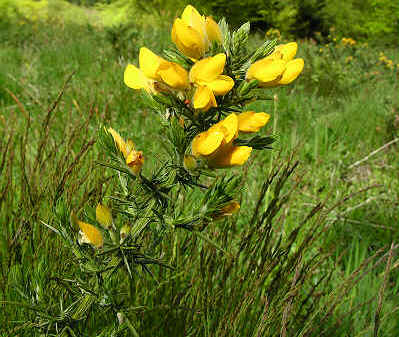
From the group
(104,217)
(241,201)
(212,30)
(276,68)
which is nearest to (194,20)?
(212,30)

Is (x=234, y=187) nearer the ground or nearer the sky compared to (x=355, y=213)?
nearer the sky

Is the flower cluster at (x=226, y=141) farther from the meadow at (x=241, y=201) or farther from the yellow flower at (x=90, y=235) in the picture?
the yellow flower at (x=90, y=235)

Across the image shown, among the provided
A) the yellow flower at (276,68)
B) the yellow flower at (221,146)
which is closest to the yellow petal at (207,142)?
the yellow flower at (221,146)

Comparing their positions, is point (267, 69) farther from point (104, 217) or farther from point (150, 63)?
point (104, 217)

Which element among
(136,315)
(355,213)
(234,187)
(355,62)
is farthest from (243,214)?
(355,62)

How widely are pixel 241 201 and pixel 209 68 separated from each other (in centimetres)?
48

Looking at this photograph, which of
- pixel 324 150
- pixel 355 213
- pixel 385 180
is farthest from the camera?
pixel 324 150

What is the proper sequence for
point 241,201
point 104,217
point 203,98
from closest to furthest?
1. point 203,98
2. point 104,217
3. point 241,201

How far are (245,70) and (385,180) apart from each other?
5.73 ft

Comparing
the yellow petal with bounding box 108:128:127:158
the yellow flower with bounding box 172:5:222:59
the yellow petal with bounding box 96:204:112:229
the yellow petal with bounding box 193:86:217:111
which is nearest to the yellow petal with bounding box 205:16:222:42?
the yellow flower with bounding box 172:5:222:59

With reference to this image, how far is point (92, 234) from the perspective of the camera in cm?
57

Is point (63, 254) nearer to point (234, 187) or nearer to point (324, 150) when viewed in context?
point (234, 187)

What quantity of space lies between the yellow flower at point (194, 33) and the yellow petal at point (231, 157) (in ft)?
0.49

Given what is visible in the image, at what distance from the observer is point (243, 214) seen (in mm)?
1516
